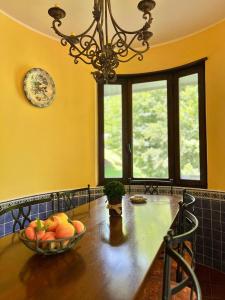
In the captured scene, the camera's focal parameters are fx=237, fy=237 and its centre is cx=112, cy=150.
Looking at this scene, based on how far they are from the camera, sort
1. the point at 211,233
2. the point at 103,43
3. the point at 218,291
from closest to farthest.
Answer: the point at 103,43
the point at 218,291
the point at 211,233

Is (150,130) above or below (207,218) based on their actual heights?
above

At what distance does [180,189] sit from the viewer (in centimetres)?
285

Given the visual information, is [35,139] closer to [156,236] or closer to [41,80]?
[41,80]

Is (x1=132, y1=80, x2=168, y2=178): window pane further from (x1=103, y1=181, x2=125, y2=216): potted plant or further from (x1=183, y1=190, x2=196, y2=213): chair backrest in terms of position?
(x1=103, y1=181, x2=125, y2=216): potted plant

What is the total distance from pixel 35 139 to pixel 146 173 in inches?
57.8

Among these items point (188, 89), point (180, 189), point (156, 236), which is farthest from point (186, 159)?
point (156, 236)

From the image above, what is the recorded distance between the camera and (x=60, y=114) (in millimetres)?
2857

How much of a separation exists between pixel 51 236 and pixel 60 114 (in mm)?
2040

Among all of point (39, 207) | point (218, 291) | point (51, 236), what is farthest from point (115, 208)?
point (218, 291)

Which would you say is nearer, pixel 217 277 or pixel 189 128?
pixel 217 277

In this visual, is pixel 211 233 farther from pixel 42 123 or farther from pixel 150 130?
pixel 42 123

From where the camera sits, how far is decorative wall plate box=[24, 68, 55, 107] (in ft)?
8.32

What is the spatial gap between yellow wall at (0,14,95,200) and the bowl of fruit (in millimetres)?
1434

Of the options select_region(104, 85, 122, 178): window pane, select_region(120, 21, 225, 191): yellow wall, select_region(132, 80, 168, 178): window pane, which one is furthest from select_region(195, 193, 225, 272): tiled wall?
select_region(104, 85, 122, 178): window pane
